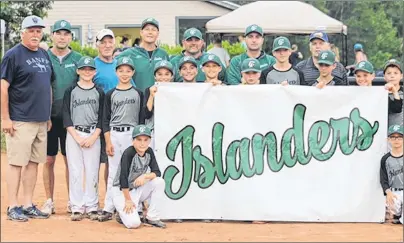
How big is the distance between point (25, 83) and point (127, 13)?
17.9 meters

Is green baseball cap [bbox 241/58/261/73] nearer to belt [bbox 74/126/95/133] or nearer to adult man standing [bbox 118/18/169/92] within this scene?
adult man standing [bbox 118/18/169/92]

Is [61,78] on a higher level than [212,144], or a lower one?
higher

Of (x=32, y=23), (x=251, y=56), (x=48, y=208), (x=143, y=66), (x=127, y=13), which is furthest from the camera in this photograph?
(x=127, y=13)

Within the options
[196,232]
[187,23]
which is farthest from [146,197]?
[187,23]

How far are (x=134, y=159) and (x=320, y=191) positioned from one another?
76.7 inches

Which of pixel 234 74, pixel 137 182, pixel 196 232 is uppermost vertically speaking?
pixel 234 74

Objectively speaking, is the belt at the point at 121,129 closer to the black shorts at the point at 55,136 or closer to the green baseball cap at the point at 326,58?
the black shorts at the point at 55,136

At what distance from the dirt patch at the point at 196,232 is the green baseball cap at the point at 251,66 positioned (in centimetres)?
159

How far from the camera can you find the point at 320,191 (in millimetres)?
8523

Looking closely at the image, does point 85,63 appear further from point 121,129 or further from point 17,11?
point 17,11

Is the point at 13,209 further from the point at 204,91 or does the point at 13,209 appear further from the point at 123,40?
the point at 123,40

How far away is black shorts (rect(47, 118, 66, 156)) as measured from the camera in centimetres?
908

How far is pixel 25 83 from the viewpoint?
8.44 meters

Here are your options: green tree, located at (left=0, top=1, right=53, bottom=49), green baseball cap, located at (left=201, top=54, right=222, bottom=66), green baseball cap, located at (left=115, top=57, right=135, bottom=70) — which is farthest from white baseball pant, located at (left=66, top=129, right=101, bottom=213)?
green tree, located at (left=0, top=1, right=53, bottom=49)
